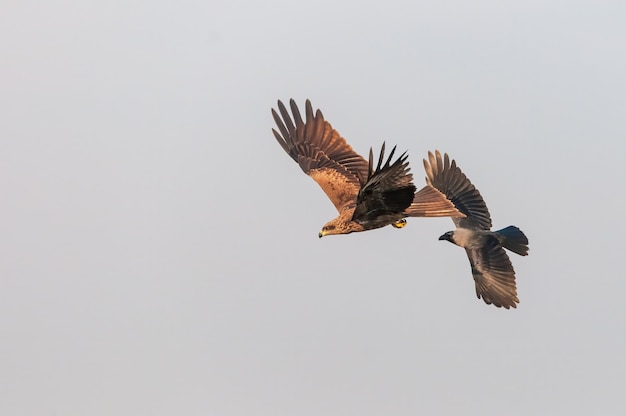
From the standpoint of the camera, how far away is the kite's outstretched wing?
76.7 feet

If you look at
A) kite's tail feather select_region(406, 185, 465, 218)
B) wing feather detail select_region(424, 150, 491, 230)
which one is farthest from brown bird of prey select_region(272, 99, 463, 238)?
wing feather detail select_region(424, 150, 491, 230)

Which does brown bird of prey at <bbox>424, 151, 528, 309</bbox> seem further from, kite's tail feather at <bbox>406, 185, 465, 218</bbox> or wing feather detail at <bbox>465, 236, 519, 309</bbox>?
kite's tail feather at <bbox>406, 185, 465, 218</bbox>

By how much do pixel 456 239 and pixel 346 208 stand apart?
4.09 meters

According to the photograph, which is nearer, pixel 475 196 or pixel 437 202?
pixel 437 202

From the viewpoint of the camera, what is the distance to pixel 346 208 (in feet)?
72.2

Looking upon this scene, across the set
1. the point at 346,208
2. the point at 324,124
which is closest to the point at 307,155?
the point at 324,124

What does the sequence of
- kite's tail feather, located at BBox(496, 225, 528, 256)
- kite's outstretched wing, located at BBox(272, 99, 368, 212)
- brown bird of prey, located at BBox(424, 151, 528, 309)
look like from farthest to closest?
brown bird of prey, located at BBox(424, 151, 528, 309), kite's tail feather, located at BBox(496, 225, 528, 256), kite's outstretched wing, located at BBox(272, 99, 368, 212)

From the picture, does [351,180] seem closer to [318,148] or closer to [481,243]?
[318,148]

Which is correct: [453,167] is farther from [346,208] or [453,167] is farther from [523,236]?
[346,208]

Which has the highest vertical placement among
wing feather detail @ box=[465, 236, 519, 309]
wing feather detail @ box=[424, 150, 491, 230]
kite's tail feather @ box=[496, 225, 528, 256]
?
wing feather detail @ box=[424, 150, 491, 230]

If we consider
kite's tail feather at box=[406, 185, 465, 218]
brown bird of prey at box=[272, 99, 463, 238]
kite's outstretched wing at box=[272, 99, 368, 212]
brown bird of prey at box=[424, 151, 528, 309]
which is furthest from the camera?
brown bird of prey at box=[424, 151, 528, 309]

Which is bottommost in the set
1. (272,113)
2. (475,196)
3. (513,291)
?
(513,291)

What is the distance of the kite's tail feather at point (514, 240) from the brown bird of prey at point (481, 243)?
1.3 inches

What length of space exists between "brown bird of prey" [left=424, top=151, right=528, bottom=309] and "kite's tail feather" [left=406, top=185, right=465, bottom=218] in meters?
3.68
